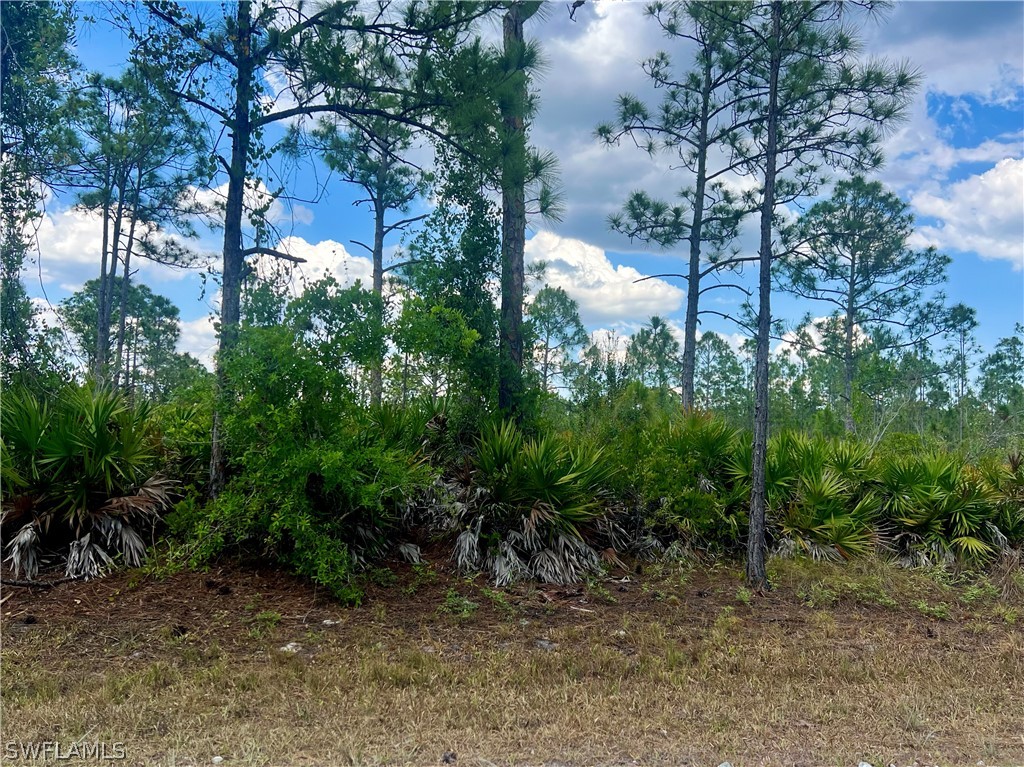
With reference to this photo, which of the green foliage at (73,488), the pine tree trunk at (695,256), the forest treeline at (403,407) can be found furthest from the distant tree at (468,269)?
the pine tree trunk at (695,256)

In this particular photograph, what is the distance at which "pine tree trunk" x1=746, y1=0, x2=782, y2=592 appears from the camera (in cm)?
781

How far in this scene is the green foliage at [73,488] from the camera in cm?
682

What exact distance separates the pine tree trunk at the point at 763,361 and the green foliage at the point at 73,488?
670cm

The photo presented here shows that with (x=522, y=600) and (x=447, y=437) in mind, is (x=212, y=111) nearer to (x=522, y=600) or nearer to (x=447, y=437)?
(x=447, y=437)

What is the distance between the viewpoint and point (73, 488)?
7.05m

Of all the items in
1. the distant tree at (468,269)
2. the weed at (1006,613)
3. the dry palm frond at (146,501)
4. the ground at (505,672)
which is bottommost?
the weed at (1006,613)

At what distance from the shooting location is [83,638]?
5.51 metres

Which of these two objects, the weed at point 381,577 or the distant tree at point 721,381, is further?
the distant tree at point 721,381

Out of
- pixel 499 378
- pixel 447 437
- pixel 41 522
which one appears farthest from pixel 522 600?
pixel 41 522

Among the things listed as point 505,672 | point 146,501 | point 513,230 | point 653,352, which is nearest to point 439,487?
point 146,501

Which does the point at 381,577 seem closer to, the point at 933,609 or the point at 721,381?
the point at 933,609

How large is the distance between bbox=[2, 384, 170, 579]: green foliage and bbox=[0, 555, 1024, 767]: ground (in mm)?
493

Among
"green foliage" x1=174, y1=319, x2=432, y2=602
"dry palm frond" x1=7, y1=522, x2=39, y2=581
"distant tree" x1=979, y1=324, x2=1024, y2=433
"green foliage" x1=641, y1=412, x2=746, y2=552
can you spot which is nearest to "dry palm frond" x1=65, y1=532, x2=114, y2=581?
"dry palm frond" x1=7, y1=522, x2=39, y2=581

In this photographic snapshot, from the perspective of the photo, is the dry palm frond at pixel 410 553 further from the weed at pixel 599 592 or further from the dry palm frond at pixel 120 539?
the dry palm frond at pixel 120 539
